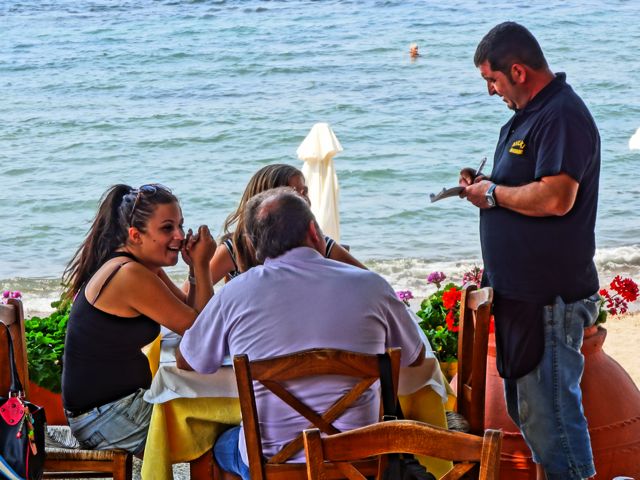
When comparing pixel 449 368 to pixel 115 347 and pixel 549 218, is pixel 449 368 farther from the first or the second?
pixel 115 347

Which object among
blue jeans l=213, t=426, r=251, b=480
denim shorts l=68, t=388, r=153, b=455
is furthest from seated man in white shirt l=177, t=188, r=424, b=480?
denim shorts l=68, t=388, r=153, b=455

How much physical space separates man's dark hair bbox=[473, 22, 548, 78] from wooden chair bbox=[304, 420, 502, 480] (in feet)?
5.11

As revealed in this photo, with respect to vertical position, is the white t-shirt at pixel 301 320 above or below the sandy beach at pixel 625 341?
above

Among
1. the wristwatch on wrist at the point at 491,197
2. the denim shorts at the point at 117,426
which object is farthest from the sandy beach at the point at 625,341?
the denim shorts at the point at 117,426

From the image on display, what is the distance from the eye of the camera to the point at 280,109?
737 inches

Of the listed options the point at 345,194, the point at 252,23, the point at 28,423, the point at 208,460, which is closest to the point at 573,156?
the point at 208,460

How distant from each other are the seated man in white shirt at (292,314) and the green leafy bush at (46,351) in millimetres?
1560

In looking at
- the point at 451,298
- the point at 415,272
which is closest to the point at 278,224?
the point at 451,298

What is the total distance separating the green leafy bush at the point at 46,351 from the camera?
4.25 m

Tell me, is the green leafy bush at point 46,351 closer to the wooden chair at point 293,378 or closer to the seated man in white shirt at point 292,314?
the seated man in white shirt at point 292,314

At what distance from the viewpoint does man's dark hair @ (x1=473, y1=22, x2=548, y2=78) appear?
10.7 ft

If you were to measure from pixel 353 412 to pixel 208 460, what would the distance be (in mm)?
675

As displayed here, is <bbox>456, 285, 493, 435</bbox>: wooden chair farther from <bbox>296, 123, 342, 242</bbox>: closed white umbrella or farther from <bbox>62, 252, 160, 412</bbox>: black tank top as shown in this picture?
<bbox>296, 123, 342, 242</bbox>: closed white umbrella

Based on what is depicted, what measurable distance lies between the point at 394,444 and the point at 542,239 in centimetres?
138
